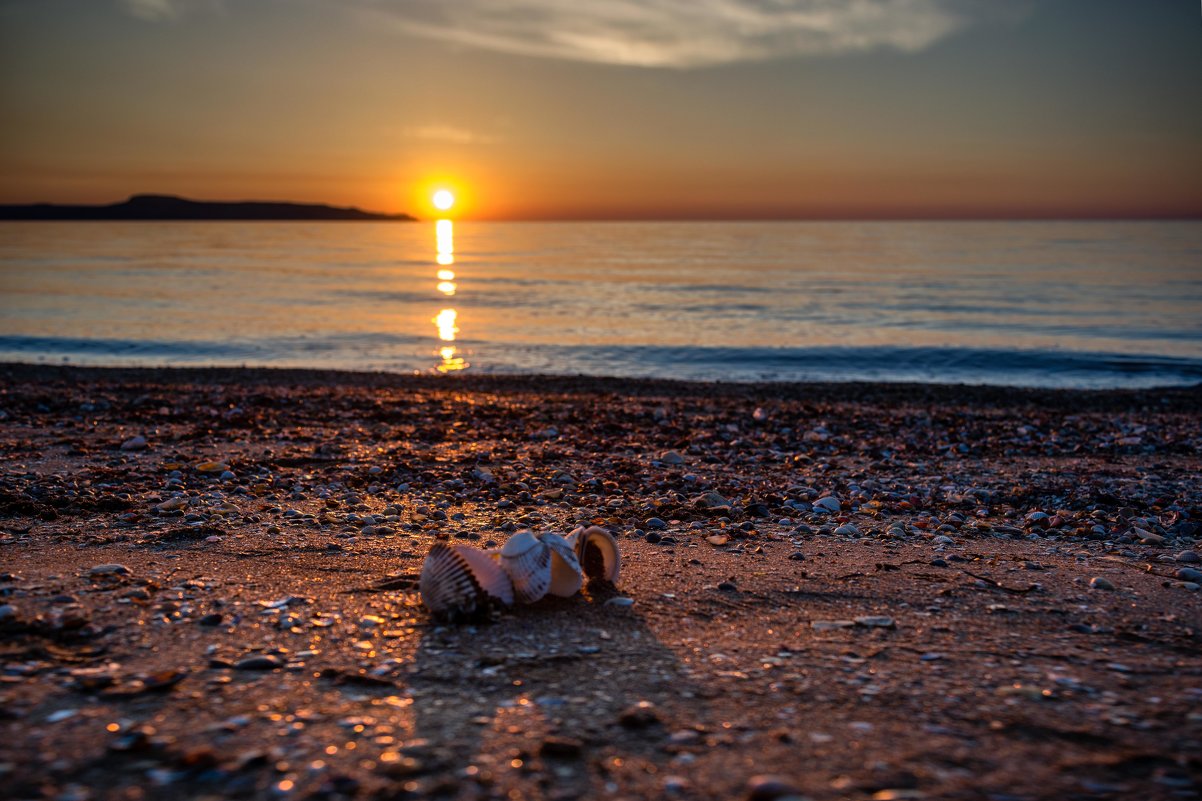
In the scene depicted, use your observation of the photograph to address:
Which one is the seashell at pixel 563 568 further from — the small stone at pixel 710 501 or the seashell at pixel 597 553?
the small stone at pixel 710 501

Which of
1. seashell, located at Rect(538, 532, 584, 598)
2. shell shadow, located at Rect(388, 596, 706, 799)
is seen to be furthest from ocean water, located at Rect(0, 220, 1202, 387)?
shell shadow, located at Rect(388, 596, 706, 799)

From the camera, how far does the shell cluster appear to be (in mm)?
4402

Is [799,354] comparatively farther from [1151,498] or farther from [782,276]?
[782,276]

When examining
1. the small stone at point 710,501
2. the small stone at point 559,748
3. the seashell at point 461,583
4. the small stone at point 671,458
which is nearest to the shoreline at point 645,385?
the small stone at point 671,458

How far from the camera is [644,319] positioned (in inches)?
1169

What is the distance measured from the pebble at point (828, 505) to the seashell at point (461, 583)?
3.56 metres

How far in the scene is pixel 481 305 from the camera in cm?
3469

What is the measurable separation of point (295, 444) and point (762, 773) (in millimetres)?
7779

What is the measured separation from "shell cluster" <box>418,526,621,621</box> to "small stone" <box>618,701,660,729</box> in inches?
45.9

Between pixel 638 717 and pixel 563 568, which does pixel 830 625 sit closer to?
pixel 563 568

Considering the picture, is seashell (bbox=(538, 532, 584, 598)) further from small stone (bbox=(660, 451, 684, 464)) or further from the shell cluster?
small stone (bbox=(660, 451, 684, 464))

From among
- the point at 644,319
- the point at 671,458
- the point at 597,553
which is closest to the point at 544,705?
the point at 597,553

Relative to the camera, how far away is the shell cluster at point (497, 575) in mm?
4402

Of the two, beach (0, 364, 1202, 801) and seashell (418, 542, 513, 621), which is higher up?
seashell (418, 542, 513, 621)
